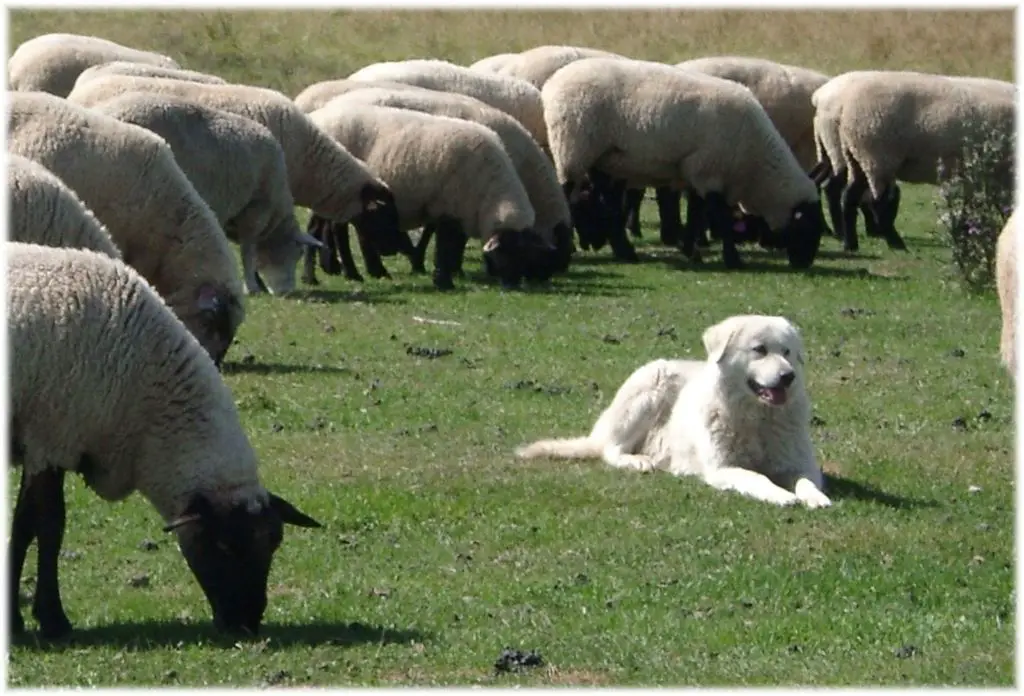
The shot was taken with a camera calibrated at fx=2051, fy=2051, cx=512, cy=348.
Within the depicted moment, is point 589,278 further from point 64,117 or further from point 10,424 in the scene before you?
point 10,424

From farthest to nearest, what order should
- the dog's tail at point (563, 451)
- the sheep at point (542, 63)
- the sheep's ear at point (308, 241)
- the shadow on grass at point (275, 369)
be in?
the sheep at point (542, 63) < the sheep's ear at point (308, 241) < the shadow on grass at point (275, 369) < the dog's tail at point (563, 451)

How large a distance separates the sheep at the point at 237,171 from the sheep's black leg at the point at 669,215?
7790 mm

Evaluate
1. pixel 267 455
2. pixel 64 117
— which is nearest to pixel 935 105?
pixel 64 117

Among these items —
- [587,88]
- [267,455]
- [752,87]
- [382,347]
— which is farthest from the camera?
[752,87]

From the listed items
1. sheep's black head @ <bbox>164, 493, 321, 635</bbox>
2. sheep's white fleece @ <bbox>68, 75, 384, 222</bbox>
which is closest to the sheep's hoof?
sheep's black head @ <bbox>164, 493, 321, 635</bbox>

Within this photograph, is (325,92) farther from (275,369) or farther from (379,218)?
(275,369)

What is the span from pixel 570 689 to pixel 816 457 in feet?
16.0

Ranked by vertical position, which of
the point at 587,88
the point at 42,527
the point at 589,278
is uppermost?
the point at 42,527

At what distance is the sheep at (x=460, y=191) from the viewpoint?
66.4 ft

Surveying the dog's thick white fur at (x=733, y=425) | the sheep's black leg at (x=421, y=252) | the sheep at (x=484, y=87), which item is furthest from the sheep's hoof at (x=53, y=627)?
the sheep at (x=484, y=87)

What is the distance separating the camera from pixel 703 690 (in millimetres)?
7094

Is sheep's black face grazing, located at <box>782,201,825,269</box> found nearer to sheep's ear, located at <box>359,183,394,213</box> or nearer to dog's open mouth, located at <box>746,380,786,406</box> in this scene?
sheep's ear, located at <box>359,183,394,213</box>

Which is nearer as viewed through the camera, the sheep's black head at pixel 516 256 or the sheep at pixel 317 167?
the sheep at pixel 317 167

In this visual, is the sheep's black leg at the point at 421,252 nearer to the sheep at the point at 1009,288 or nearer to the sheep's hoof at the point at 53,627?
the sheep at the point at 1009,288
